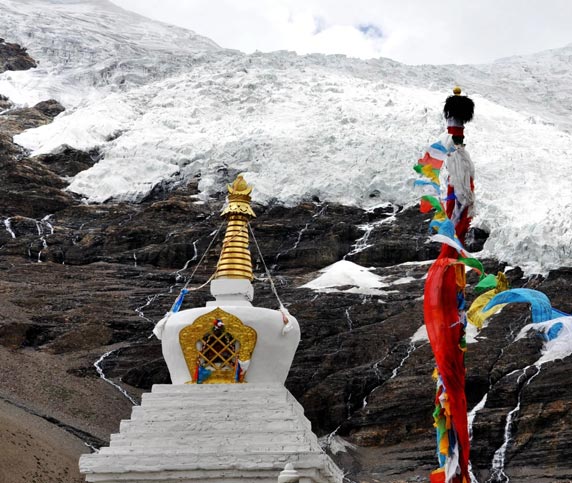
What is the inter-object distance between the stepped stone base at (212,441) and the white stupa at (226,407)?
1cm

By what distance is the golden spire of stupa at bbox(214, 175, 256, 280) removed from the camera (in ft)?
60.4

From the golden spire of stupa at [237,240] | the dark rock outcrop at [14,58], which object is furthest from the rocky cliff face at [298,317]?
the dark rock outcrop at [14,58]

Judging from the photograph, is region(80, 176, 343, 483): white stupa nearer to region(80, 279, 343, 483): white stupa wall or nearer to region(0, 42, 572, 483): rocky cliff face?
region(80, 279, 343, 483): white stupa wall

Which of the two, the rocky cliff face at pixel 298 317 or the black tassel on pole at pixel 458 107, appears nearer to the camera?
the black tassel on pole at pixel 458 107

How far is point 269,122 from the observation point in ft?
186

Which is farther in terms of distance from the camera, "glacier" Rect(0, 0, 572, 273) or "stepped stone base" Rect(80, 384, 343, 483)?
"glacier" Rect(0, 0, 572, 273)

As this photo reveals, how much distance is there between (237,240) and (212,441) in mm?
3964

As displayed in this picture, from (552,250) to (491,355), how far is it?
6.67 meters

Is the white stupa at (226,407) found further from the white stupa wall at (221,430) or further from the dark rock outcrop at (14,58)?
the dark rock outcrop at (14,58)

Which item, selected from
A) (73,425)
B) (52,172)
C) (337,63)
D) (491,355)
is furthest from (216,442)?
(337,63)

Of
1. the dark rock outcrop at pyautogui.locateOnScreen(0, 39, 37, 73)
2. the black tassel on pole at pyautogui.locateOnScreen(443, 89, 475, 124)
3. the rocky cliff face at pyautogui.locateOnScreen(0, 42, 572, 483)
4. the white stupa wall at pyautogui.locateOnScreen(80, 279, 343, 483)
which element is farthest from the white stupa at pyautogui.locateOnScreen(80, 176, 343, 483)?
the dark rock outcrop at pyautogui.locateOnScreen(0, 39, 37, 73)

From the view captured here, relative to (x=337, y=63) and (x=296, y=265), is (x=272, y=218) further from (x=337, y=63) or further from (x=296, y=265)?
(x=337, y=63)

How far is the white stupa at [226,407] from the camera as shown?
15.2 meters

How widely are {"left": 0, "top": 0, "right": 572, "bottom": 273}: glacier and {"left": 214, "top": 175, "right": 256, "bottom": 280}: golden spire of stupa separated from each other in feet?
80.9
